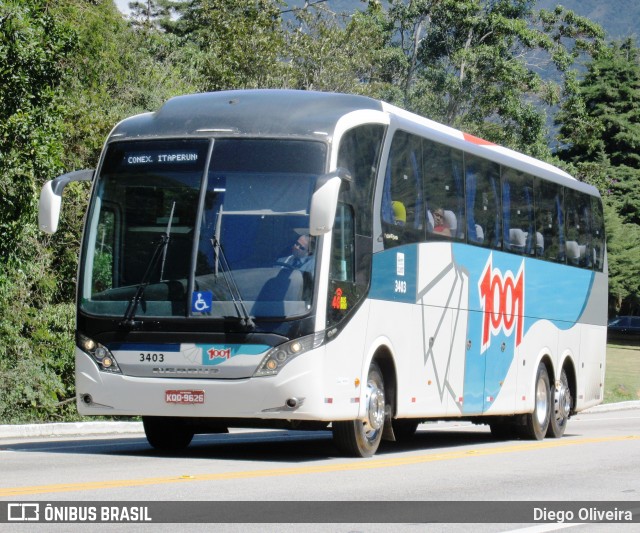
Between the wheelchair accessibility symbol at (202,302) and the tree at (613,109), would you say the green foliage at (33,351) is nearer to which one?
the wheelchair accessibility symbol at (202,302)

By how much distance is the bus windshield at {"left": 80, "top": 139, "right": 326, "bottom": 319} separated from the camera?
1313cm

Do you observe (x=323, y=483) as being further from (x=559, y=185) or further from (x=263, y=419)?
(x=559, y=185)

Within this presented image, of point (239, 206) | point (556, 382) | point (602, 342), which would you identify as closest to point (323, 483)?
point (239, 206)

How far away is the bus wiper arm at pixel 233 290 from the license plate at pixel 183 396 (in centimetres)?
83

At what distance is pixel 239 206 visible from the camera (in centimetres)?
1334

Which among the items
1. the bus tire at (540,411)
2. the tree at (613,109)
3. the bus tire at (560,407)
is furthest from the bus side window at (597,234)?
the tree at (613,109)

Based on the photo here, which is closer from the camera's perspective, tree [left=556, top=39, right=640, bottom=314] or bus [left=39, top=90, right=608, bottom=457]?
bus [left=39, top=90, right=608, bottom=457]

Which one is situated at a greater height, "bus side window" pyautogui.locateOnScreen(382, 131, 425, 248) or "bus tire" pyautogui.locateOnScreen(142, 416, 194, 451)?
"bus side window" pyautogui.locateOnScreen(382, 131, 425, 248)

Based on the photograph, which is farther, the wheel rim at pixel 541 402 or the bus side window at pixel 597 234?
the bus side window at pixel 597 234

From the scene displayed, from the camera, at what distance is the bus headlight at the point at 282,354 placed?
42.7ft

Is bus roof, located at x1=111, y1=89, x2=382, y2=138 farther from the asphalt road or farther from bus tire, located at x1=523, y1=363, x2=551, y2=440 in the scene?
bus tire, located at x1=523, y1=363, x2=551, y2=440

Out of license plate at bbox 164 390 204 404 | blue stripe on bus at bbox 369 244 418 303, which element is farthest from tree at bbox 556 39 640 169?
license plate at bbox 164 390 204 404

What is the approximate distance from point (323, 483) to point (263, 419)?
2514mm

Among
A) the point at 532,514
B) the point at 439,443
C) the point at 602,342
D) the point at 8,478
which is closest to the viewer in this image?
the point at 532,514
